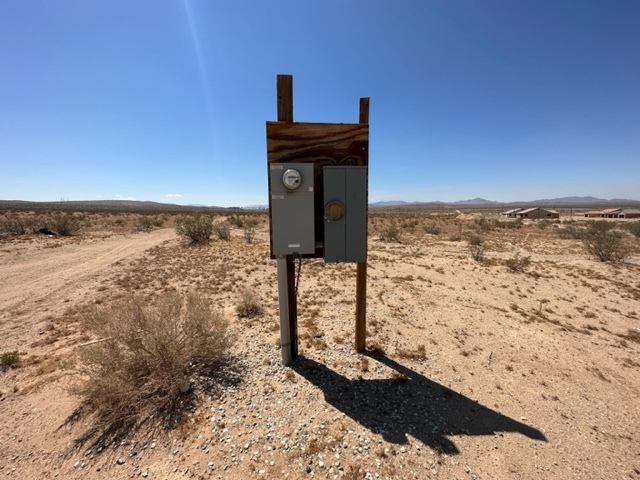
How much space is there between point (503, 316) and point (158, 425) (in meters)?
6.55

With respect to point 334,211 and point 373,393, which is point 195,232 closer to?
point 334,211

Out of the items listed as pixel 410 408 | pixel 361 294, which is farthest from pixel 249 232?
pixel 410 408

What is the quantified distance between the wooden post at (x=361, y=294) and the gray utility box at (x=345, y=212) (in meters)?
0.24

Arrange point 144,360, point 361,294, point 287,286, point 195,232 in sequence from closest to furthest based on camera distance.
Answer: point 144,360 < point 287,286 < point 361,294 < point 195,232

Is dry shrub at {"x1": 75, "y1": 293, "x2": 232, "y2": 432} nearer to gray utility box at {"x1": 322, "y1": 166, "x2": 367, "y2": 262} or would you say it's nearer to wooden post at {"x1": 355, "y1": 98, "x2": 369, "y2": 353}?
wooden post at {"x1": 355, "y1": 98, "x2": 369, "y2": 353}

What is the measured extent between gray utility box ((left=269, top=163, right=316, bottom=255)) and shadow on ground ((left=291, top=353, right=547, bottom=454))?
5.89 feet

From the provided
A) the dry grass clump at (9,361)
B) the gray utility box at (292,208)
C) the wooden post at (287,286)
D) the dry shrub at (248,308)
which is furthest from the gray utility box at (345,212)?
the dry grass clump at (9,361)

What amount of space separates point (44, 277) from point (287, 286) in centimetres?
972

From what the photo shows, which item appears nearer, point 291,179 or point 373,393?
point 291,179

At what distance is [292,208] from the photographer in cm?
342

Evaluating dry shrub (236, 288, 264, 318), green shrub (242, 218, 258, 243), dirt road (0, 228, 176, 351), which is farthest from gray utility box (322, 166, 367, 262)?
green shrub (242, 218, 258, 243)

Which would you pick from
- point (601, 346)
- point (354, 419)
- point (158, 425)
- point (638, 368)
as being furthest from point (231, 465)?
point (601, 346)

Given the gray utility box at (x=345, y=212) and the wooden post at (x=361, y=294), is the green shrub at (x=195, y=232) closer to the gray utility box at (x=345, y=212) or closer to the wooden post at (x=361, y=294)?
the wooden post at (x=361, y=294)

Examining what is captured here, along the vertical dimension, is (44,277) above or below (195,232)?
below
